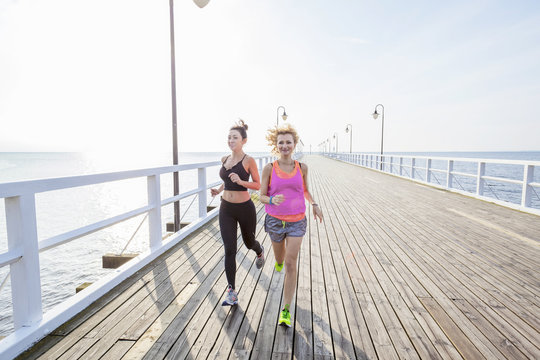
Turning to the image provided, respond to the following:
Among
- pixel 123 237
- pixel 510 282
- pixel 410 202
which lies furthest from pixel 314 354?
pixel 123 237

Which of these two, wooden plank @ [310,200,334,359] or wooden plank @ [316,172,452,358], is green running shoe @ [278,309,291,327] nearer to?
wooden plank @ [310,200,334,359]

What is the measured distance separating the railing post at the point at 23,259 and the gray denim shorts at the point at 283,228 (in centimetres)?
179

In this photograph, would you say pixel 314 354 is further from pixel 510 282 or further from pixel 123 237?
pixel 123 237

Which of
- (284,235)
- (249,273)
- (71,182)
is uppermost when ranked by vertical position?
(71,182)

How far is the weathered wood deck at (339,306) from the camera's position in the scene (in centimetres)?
235

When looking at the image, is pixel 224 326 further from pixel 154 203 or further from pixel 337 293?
pixel 154 203

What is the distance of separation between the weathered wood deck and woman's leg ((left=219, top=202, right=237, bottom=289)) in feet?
1.03

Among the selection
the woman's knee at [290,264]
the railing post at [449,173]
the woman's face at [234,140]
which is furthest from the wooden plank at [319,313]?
the railing post at [449,173]

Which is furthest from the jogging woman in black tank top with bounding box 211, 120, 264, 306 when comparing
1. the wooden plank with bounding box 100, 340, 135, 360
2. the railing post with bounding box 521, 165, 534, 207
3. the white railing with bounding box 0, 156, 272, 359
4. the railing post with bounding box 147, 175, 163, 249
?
the railing post with bounding box 521, 165, 534, 207

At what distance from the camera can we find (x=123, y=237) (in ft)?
65.0

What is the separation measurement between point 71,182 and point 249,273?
216 cm

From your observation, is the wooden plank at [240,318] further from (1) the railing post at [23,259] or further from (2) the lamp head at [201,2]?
(2) the lamp head at [201,2]

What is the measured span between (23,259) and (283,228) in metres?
1.97

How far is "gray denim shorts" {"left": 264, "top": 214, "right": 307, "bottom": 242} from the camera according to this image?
106 inches
